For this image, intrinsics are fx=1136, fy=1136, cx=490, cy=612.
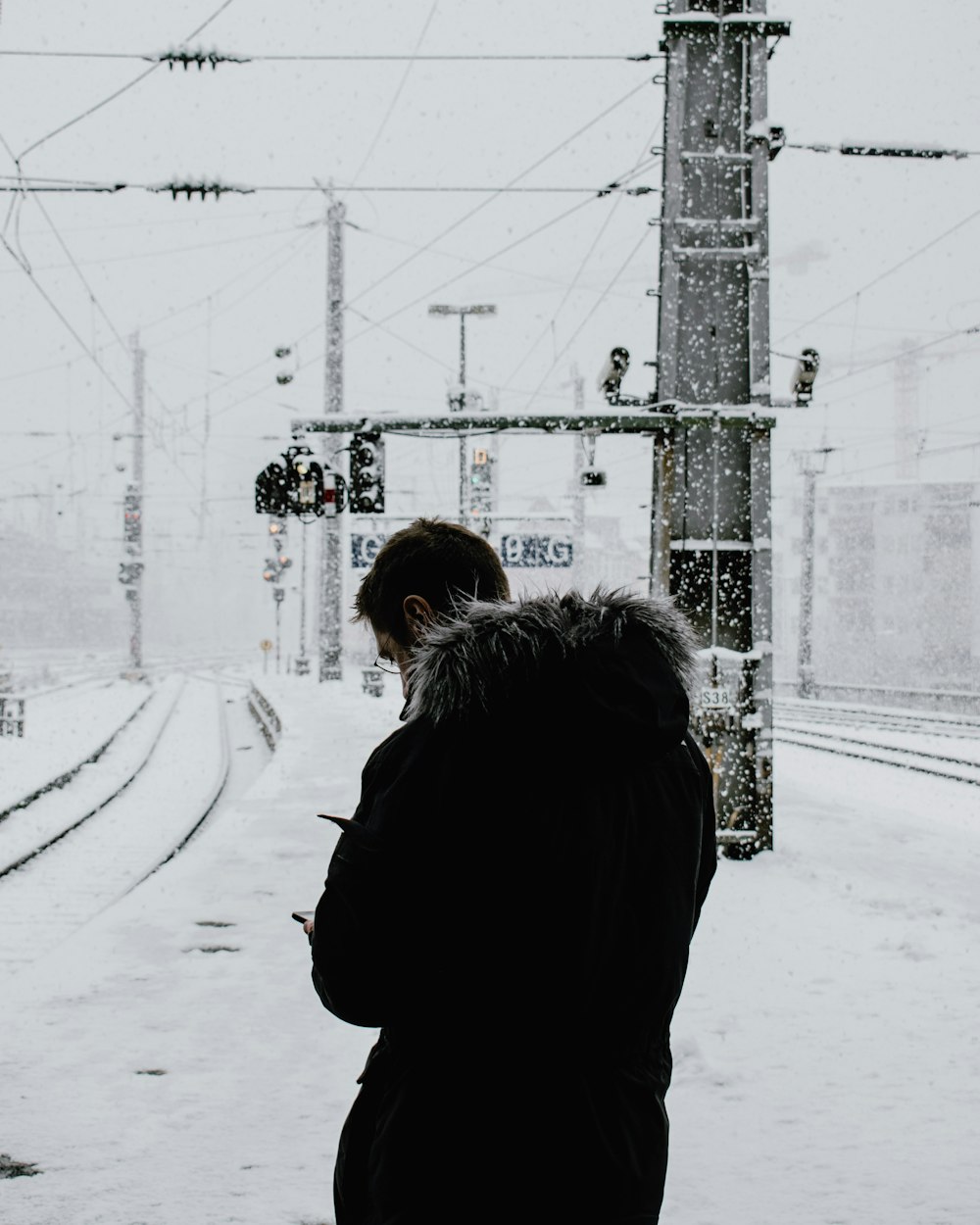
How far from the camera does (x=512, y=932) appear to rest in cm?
161

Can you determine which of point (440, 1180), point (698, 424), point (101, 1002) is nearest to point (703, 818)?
point (440, 1180)

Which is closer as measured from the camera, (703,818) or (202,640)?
(703,818)

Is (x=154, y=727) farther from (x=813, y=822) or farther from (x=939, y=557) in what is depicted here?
(x=939, y=557)

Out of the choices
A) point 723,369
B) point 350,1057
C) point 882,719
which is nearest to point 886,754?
point 882,719

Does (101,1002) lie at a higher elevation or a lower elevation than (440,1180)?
lower

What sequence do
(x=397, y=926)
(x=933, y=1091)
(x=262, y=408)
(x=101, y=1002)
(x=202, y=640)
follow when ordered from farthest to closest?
(x=262, y=408)
(x=202, y=640)
(x=101, y=1002)
(x=933, y=1091)
(x=397, y=926)

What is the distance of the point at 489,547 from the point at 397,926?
0.68 meters

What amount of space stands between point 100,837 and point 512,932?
1088 centimetres

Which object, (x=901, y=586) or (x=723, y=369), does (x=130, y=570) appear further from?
(x=901, y=586)

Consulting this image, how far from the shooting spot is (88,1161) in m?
3.52

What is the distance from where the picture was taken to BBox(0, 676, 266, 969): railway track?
27.4ft

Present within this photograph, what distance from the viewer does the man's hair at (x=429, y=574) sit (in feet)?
6.32

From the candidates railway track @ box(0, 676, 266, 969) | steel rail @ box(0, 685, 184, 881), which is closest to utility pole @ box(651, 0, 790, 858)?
railway track @ box(0, 676, 266, 969)

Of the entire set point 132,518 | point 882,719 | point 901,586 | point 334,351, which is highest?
point 334,351
